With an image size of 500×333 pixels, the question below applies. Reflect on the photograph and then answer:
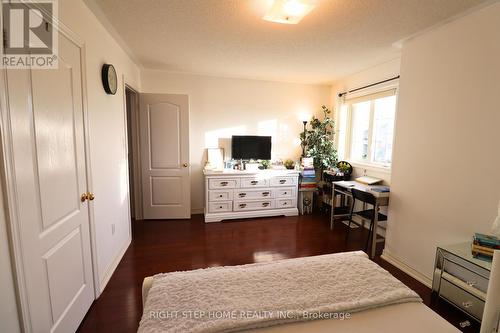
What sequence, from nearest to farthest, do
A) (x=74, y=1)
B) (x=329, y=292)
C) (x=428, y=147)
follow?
(x=329, y=292) < (x=74, y=1) < (x=428, y=147)

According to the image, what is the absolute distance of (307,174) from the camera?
13.3 ft

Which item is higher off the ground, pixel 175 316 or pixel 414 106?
pixel 414 106

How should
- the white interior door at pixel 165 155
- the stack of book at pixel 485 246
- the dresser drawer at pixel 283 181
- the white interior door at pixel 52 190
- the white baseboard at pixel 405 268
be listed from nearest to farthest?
the white interior door at pixel 52 190 < the stack of book at pixel 485 246 < the white baseboard at pixel 405 268 < the white interior door at pixel 165 155 < the dresser drawer at pixel 283 181

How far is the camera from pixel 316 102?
448cm

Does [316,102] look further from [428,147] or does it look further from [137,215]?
[137,215]

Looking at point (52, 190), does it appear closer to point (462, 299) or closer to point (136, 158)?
point (136, 158)

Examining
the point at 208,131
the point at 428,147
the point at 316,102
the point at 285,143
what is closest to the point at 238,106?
the point at 208,131

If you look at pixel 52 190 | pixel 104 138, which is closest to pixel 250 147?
pixel 104 138

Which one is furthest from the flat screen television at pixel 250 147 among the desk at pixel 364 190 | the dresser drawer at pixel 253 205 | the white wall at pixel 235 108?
the desk at pixel 364 190

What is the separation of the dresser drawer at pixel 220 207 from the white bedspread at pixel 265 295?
2323mm

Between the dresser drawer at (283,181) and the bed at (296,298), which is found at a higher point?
the dresser drawer at (283,181)

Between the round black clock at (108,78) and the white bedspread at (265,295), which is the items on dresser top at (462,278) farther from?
the round black clock at (108,78)

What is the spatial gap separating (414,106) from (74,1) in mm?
3015

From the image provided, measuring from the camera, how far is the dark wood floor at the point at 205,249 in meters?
1.85
